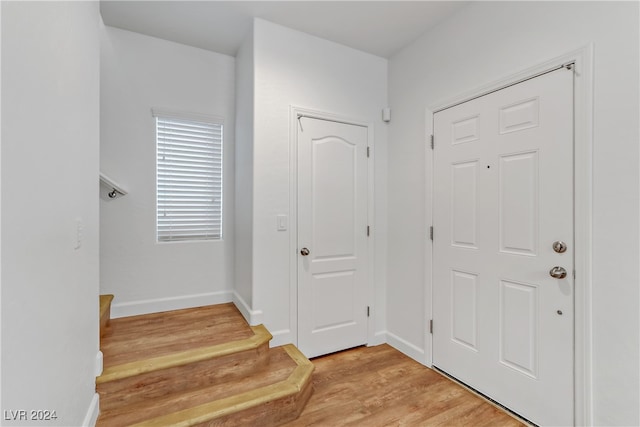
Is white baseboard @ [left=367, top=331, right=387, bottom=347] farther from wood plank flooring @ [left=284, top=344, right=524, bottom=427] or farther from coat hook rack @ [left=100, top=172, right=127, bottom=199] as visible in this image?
coat hook rack @ [left=100, top=172, right=127, bottom=199]

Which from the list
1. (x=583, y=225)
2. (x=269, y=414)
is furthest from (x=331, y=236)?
(x=583, y=225)

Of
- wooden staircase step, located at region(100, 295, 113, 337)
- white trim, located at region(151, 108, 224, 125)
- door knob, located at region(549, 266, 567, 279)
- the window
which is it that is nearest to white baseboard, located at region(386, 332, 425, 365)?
door knob, located at region(549, 266, 567, 279)

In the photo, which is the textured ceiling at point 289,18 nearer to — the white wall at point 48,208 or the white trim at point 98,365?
the white wall at point 48,208

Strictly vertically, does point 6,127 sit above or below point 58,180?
above

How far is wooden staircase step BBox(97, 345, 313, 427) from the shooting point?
1.58m

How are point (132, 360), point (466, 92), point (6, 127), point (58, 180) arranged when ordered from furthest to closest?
point (466, 92) → point (132, 360) → point (58, 180) → point (6, 127)

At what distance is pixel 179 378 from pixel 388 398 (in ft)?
4.46

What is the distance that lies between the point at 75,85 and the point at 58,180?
49 centimetres

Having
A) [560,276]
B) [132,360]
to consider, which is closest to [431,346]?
[560,276]

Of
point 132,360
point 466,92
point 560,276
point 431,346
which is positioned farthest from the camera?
point 431,346

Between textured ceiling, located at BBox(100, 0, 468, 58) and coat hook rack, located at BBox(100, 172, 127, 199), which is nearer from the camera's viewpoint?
textured ceiling, located at BBox(100, 0, 468, 58)

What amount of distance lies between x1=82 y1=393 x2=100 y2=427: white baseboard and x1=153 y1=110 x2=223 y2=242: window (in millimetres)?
1380

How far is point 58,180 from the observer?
1147 mm

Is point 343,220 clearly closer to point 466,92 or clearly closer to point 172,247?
point 466,92
